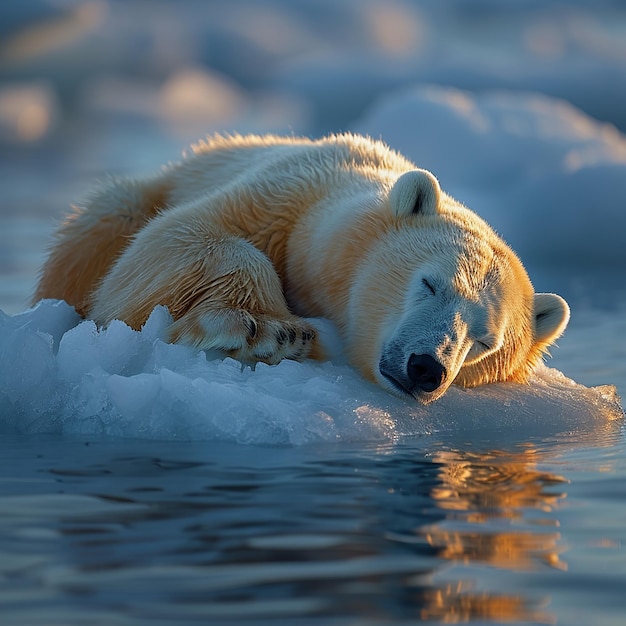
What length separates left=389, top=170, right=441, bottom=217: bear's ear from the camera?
429 centimetres

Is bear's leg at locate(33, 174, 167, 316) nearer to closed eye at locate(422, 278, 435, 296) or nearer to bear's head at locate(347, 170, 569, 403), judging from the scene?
bear's head at locate(347, 170, 569, 403)

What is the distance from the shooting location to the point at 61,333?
4656mm

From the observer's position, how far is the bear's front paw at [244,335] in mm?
4008

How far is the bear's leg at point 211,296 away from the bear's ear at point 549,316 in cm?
88

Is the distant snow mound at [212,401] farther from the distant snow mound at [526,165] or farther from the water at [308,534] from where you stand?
the distant snow mound at [526,165]

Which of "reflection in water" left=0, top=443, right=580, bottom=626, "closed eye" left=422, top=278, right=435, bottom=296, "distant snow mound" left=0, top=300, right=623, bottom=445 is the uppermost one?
"closed eye" left=422, top=278, right=435, bottom=296

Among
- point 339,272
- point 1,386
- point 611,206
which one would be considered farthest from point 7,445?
point 611,206

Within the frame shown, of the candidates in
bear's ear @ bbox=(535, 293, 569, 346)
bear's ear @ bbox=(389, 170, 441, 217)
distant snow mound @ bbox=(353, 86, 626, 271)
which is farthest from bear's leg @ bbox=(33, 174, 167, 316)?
distant snow mound @ bbox=(353, 86, 626, 271)

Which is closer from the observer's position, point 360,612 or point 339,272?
point 360,612

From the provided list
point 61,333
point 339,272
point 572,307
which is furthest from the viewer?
point 572,307

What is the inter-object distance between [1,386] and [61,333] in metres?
0.84

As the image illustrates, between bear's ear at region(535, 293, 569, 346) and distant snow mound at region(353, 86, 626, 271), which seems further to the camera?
distant snow mound at region(353, 86, 626, 271)

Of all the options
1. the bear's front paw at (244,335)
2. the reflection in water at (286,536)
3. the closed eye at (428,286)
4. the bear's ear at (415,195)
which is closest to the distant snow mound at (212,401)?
the bear's front paw at (244,335)

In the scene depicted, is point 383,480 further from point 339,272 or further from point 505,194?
point 505,194
